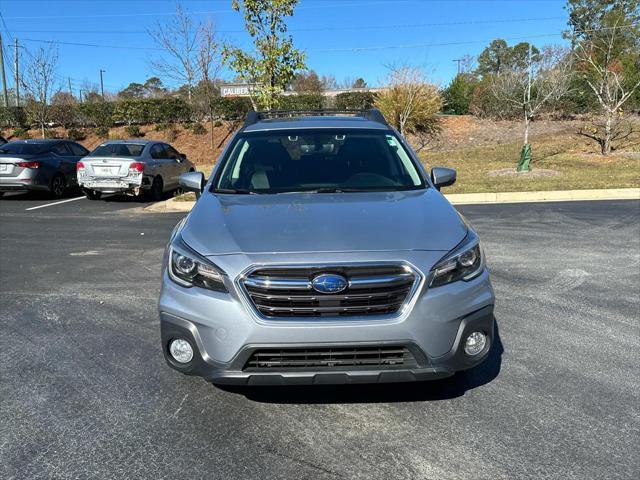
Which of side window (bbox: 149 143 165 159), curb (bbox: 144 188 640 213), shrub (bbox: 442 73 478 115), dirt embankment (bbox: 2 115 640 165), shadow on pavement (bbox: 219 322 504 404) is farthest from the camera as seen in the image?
shrub (bbox: 442 73 478 115)

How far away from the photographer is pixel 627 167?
1666 cm

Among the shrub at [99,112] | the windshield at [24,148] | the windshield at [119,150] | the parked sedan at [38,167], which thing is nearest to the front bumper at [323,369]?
the windshield at [119,150]

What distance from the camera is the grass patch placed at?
1332cm

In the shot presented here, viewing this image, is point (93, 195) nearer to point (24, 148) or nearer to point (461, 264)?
point (24, 148)

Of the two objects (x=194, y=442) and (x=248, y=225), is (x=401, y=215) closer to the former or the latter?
(x=248, y=225)

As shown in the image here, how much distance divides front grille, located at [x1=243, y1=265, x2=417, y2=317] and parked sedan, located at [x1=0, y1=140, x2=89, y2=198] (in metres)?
12.2

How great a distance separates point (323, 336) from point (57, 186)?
42.4 ft

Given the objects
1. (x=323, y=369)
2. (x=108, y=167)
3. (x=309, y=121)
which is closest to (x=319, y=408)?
(x=323, y=369)

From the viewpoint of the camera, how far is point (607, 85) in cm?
1727

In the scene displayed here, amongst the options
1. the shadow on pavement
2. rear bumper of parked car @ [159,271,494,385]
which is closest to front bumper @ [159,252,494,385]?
rear bumper of parked car @ [159,271,494,385]

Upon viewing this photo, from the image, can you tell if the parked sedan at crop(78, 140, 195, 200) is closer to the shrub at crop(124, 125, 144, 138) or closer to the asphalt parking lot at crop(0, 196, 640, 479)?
the asphalt parking lot at crop(0, 196, 640, 479)

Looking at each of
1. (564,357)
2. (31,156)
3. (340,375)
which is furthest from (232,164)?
(31,156)

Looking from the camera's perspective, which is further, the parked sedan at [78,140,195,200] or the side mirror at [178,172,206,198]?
the parked sedan at [78,140,195,200]

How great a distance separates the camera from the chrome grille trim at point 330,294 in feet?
9.25
